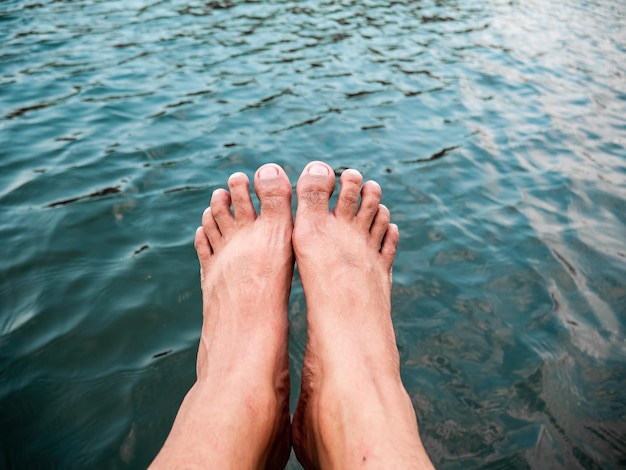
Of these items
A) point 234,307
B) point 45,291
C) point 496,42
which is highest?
point 234,307

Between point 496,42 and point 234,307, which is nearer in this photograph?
point 234,307

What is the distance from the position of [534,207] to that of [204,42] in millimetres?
→ 4504

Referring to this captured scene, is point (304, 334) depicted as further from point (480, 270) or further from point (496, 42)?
point (496, 42)

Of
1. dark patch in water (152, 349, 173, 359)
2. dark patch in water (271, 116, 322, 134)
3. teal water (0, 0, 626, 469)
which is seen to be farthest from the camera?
dark patch in water (271, 116, 322, 134)

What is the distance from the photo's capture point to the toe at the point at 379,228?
2359 mm

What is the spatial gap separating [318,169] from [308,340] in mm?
816

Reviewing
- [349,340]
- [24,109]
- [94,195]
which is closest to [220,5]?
[24,109]

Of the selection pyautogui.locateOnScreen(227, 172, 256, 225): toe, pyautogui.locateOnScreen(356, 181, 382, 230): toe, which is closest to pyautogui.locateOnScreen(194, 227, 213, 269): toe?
pyautogui.locateOnScreen(227, 172, 256, 225): toe

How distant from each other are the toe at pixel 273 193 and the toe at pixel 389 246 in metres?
0.50

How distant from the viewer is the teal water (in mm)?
1754

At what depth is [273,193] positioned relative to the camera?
220 centimetres

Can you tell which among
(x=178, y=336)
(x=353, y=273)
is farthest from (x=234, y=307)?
(x=353, y=273)

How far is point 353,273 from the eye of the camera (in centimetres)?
209

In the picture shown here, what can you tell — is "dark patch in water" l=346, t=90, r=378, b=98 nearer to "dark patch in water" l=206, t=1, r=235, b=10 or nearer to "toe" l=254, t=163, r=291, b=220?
"toe" l=254, t=163, r=291, b=220
